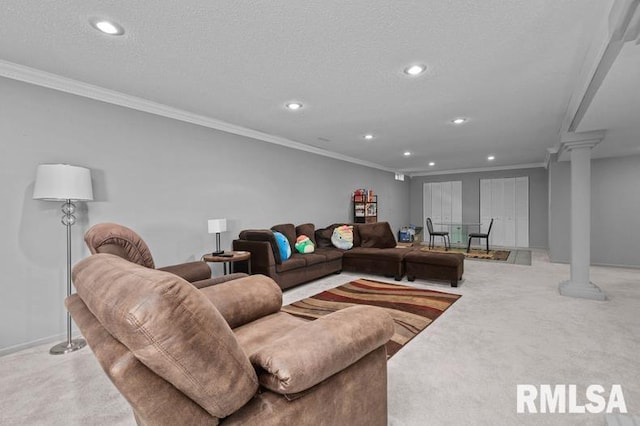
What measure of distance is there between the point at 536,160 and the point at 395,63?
7.27m

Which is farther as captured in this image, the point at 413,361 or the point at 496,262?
the point at 496,262

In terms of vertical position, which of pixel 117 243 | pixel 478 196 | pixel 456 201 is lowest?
pixel 117 243

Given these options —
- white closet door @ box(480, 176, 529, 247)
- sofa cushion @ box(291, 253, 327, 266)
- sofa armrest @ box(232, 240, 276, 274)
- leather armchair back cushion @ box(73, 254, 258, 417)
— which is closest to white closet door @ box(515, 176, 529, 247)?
white closet door @ box(480, 176, 529, 247)

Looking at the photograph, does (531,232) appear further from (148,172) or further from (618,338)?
(148,172)

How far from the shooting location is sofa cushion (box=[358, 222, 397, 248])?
5.90 metres

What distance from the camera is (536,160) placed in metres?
7.90

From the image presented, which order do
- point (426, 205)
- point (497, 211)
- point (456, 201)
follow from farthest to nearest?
1. point (426, 205)
2. point (456, 201)
3. point (497, 211)

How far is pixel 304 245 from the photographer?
5.22 m

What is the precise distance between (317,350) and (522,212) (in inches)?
382

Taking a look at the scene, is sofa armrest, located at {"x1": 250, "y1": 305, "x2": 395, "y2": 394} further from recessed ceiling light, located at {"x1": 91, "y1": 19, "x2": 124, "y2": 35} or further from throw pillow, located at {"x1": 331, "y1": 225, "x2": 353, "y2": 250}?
throw pillow, located at {"x1": 331, "y1": 225, "x2": 353, "y2": 250}

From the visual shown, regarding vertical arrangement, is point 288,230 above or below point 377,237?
above

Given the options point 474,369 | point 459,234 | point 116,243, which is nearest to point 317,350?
point 474,369

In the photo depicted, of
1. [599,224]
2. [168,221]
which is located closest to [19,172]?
[168,221]

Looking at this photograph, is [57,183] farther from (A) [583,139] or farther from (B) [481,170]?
(B) [481,170]
